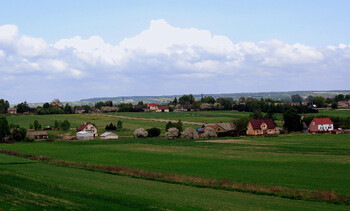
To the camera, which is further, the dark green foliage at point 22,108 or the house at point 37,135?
the dark green foliage at point 22,108

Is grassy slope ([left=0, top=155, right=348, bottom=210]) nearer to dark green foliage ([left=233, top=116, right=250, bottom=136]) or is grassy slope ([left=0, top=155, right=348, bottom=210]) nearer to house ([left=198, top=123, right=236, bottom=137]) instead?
house ([left=198, top=123, right=236, bottom=137])

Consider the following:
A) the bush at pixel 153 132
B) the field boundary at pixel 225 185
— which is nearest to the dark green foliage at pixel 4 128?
the bush at pixel 153 132

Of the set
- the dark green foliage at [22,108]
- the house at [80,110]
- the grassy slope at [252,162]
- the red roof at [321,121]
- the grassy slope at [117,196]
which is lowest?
the grassy slope at [252,162]

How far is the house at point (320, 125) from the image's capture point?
3492 inches

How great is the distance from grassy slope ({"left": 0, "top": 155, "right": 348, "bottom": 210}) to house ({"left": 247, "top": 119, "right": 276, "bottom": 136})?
182 ft

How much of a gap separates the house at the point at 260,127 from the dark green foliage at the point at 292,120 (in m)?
3.66

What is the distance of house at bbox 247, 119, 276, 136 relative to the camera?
280ft

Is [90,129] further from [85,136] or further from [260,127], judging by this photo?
[260,127]

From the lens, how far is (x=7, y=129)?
78.6 meters

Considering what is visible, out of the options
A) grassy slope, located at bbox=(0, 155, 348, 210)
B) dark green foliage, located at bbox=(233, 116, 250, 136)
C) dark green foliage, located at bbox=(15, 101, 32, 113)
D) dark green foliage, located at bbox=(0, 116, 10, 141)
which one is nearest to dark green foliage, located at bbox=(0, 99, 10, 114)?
dark green foliage, located at bbox=(15, 101, 32, 113)

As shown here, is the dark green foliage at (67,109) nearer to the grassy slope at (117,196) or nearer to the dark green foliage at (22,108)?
the dark green foliage at (22,108)

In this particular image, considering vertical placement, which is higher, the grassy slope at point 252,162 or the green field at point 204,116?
the green field at point 204,116

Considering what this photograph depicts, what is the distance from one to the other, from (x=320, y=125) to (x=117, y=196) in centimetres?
7259

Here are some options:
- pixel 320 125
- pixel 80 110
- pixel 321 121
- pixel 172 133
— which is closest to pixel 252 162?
pixel 172 133
